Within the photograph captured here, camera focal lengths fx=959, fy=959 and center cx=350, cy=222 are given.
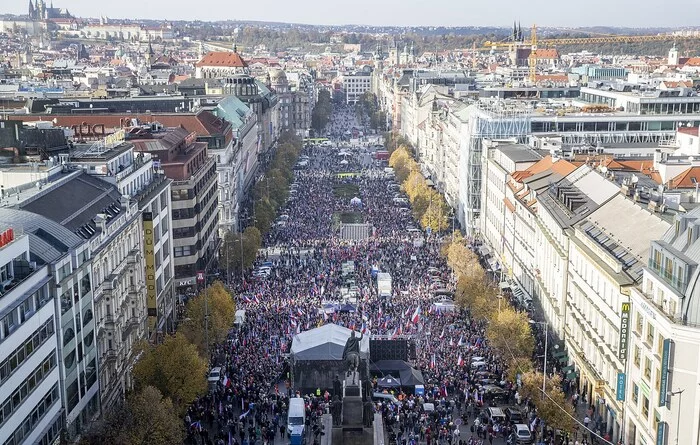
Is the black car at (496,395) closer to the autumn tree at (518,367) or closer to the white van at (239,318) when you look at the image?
the autumn tree at (518,367)

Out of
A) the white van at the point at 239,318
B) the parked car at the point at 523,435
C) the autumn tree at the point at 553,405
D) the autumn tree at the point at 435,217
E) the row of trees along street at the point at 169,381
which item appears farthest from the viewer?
the autumn tree at the point at 435,217

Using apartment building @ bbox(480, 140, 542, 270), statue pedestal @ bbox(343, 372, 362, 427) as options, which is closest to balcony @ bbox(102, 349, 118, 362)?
statue pedestal @ bbox(343, 372, 362, 427)

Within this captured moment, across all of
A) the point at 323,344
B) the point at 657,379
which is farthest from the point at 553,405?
the point at 323,344

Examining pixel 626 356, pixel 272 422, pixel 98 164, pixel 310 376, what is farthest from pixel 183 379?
pixel 626 356

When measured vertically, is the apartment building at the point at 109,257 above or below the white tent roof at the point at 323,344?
above

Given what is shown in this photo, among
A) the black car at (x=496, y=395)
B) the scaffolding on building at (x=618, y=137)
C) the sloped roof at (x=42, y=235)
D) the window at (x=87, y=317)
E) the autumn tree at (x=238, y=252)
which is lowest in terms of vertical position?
the black car at (x=496, y=395)

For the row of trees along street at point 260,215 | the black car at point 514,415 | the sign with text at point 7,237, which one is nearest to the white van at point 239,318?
the row of trees along street at point 260,215
